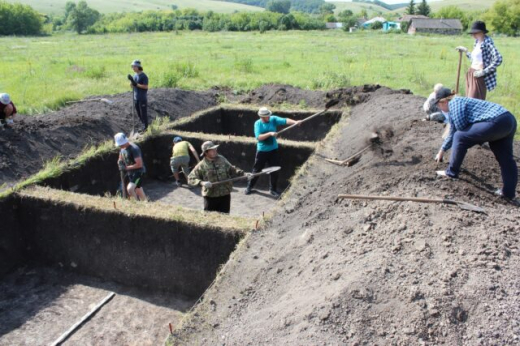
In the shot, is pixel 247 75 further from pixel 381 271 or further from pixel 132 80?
pixel 381 271

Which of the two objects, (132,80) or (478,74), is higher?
(478,74)

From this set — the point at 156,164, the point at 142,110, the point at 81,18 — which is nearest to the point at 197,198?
the point at 156,164

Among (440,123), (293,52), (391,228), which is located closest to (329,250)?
(391,228)

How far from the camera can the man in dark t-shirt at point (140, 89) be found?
10.5 metres

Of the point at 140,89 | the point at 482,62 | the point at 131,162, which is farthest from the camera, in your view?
the point at 140,89

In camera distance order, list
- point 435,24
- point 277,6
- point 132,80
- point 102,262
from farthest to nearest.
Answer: point 277,6 → point 435,24 → point 132,80 → point 102,262

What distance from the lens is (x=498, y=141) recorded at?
517 cm

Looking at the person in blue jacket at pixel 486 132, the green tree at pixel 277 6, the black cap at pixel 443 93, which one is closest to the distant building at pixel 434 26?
the black cap at pixel 443 93

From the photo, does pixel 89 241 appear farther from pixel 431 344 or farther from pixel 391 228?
pixel 431 344

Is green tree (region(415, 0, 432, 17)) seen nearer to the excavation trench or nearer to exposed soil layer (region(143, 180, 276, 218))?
exposed soil layer (region(143, 180, 276, 218))

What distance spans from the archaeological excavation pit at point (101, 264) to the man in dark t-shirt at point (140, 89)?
4283mm

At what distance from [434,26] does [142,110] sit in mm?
70593

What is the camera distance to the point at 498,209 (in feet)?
15.8

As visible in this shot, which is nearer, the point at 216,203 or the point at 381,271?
the point at 381,271
